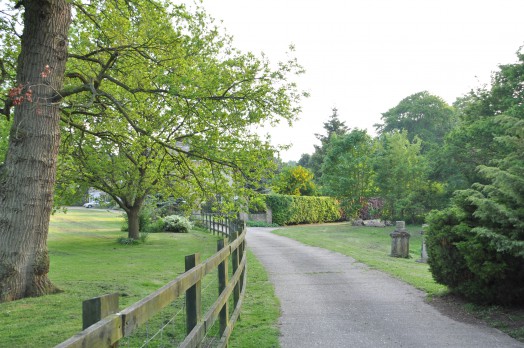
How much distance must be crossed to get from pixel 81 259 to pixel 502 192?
1426 cm

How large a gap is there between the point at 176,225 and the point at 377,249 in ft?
46.5

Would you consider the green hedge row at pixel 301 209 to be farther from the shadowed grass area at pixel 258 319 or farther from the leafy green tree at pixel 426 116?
the shadowed grass area at pixel 258 319

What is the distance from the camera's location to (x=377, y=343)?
20.2 ft

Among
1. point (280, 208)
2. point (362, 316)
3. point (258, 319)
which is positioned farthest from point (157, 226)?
point (362, 316)

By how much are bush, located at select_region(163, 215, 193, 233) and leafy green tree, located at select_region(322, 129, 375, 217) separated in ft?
50.5

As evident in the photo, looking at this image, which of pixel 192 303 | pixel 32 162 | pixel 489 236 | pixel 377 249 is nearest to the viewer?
pixel 192 303

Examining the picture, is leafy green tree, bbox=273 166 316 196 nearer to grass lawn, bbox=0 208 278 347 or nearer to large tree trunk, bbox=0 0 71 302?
grass lawn, bbox=0 208 278 347

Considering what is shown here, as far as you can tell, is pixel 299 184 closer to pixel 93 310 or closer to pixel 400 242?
pixel 400 242

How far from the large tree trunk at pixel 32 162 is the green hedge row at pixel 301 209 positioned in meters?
34.9

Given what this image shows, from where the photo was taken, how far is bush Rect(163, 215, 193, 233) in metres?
32.6

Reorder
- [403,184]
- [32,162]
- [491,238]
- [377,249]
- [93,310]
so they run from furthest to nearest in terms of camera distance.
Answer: [403,184] → [377,249] → [32,162] → [491,238] → [93,310]

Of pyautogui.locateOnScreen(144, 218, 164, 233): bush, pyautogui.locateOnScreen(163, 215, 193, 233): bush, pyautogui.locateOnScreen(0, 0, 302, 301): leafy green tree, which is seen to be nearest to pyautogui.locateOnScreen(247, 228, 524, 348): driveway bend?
pyautogui.locateOnScreen(0, 0, 302, 301): leafy green tree

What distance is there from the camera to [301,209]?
47.1 m

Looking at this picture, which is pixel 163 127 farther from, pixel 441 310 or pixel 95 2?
pixel 441 310
